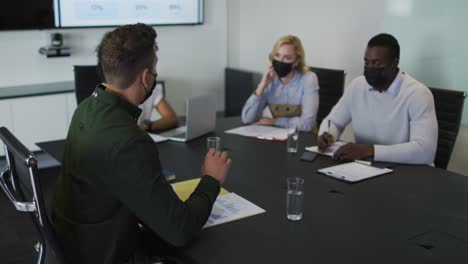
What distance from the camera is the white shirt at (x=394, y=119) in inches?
92.4

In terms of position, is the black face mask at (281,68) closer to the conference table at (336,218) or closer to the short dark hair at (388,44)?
the short dark hair at (388,44)

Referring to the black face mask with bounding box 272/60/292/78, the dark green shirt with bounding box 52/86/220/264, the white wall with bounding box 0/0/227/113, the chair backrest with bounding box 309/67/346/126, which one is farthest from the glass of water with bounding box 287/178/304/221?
the white wall with bounding box 0/0/227/113

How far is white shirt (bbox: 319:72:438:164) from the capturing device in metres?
2.35

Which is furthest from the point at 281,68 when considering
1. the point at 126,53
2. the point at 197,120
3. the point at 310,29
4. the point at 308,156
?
the point at 126,53

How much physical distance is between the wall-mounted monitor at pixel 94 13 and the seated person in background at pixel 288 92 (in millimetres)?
2006

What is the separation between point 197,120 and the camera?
8.96ft

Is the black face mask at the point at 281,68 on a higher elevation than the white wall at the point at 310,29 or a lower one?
lower

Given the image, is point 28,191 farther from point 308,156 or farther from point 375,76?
point 375,76

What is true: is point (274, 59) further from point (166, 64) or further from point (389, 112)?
point (166, 64)

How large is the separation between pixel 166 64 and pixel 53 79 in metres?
1.15

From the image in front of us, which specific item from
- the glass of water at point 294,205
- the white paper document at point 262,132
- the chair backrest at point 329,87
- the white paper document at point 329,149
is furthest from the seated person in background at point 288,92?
the glass of water at point 294,205

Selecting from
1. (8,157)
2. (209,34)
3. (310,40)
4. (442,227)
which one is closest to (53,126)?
(209,34)

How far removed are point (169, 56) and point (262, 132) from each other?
2599mm

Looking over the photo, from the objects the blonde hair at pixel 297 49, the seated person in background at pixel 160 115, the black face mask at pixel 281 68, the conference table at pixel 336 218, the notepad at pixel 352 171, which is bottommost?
the conference table at pixel 336 218
